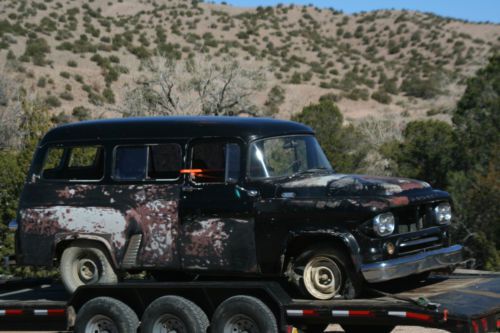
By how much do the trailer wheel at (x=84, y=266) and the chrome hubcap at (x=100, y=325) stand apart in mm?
442

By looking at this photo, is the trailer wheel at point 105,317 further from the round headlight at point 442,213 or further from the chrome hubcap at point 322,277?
the round headlight at point 442,213

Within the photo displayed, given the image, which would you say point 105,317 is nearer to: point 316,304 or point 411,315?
point 316,304

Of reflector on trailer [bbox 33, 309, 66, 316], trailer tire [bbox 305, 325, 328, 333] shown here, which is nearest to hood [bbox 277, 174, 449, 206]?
trailer tire [bbox 305, 325, 328, 333]

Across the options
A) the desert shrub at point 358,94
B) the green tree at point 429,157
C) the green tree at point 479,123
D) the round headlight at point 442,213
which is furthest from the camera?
the desert shrub at point 358,94

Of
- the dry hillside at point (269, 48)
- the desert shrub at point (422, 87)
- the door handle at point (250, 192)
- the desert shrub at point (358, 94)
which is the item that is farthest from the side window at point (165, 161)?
the desert shrub at point (358, 94)

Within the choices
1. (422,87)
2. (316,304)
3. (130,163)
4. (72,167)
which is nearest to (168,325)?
(316,304)

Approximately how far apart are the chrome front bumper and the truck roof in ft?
6.70

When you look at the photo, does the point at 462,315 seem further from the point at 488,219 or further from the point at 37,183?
the point at 488,219

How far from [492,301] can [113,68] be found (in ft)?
174

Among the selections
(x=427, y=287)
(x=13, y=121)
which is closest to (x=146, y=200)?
(x=427, y=287)

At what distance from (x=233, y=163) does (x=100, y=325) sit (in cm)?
233

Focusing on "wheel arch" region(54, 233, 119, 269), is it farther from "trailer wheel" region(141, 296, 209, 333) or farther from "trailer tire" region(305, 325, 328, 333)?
"trailer tire" region(305, 325, 328, 333)

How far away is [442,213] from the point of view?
962 centimetres

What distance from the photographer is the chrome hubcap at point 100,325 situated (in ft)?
32.4
